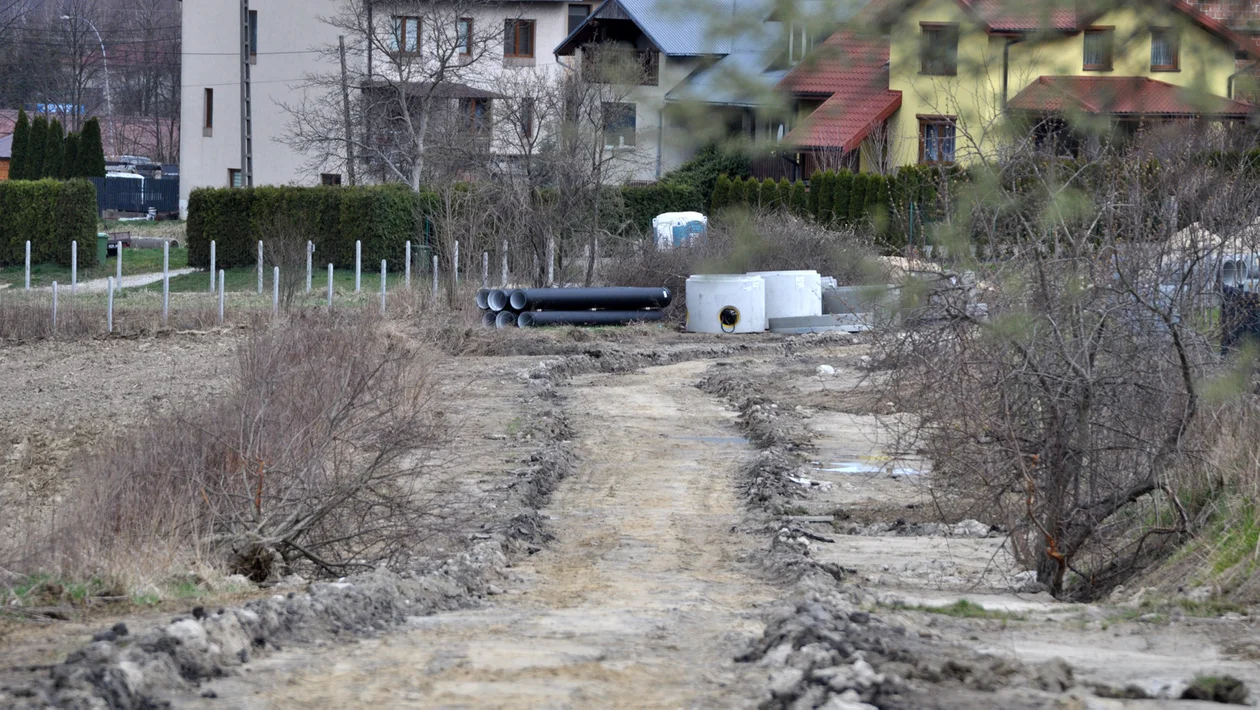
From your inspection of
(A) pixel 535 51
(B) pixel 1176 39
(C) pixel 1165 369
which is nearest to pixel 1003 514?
(C) pixel 1165 369

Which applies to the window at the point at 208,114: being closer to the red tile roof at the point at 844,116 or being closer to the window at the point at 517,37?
the window at the point at 517,37

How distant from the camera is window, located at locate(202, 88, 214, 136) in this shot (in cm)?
5412

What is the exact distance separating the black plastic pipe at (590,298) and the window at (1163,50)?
23000 mm

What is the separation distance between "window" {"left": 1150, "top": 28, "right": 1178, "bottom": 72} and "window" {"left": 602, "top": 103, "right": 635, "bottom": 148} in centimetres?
150

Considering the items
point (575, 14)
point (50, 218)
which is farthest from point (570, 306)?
point (575, 14)

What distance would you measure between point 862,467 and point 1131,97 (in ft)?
35.6

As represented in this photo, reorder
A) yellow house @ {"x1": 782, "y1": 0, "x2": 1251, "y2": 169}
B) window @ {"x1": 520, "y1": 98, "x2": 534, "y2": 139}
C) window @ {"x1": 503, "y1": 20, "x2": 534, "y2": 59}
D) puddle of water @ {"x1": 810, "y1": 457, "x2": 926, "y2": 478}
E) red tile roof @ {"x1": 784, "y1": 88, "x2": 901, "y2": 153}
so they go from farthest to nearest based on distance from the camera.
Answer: window @ {"x1": 520, "y1": 98, "x2": 534, "y2": 139}
puddle of water @ {"x1": 810, "y1": 457, "x2": 926, "y2": 478}
window @ {"x1": 503, "y1": 20, "x2": 534, "y2": 59}
red tile roof @ {"x1": 784, "y1": 88, "x2": 901, "y2": 153}
yellow house @ {"x1": 782, "y1": 0, "x2": 1251, "y2": 169}

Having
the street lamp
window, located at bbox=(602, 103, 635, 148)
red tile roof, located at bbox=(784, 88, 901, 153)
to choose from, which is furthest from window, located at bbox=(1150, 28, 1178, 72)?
the street lamp

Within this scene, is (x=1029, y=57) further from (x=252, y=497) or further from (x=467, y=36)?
(x=467, y=36)

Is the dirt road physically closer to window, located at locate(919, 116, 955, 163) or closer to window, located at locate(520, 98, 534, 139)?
window, located at locate(919, 116, 955, 163)

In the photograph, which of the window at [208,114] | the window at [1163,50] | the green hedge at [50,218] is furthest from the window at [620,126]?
the window at [208,114]

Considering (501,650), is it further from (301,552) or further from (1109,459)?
(1109,459)

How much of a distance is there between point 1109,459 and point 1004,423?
2.60ft

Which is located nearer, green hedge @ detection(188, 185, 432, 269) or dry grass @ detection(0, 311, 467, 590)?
dry grass @ detection(0, 311, 467, 590)
